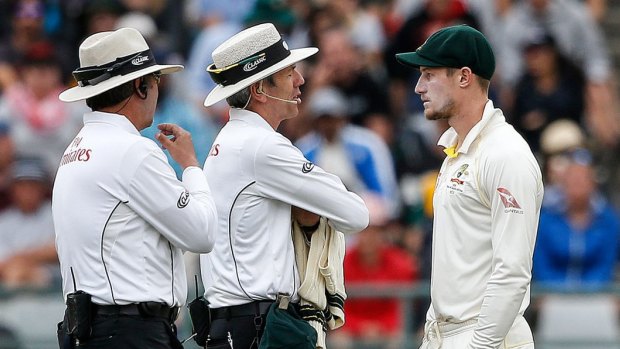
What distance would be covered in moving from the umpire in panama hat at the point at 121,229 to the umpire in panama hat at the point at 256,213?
0.27 meters

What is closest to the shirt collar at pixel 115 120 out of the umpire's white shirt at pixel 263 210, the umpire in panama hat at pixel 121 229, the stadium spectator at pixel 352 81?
the umpire in panama hat at pixel 121 229

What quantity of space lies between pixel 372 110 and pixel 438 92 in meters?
6.49

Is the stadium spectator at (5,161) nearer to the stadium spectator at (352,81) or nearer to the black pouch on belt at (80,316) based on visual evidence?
the stadium spectator at (352,81)

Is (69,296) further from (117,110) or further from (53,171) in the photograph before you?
(53,171)

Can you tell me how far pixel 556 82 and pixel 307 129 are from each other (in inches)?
92.0

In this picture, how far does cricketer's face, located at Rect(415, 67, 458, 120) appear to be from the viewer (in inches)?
251

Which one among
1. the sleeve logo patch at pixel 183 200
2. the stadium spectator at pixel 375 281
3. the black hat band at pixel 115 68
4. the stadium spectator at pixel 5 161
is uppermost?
the black hat band at pixel 115 68

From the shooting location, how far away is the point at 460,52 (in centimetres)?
633

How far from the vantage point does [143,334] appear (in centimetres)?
614

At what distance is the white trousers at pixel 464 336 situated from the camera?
618 centimetres

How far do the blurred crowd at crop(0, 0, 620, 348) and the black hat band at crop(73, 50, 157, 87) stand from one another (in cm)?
503

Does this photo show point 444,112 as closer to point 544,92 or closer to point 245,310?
point 245,310

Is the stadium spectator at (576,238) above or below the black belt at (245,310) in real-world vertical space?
below

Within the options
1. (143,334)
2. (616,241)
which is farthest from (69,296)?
(616,241)
